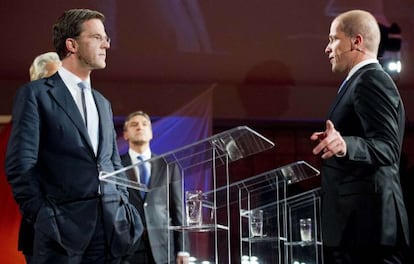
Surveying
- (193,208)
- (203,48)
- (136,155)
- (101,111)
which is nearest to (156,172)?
(193,208)

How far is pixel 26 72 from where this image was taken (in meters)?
4.52

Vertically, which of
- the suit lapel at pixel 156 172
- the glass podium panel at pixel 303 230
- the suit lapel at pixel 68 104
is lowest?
the glass podium panel at pixel 303 230

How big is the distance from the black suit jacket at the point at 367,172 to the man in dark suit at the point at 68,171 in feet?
2.28

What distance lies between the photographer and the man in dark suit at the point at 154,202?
2.49 meters

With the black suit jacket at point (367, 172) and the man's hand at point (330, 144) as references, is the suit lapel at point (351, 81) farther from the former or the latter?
the man's hand at point (330, 144)

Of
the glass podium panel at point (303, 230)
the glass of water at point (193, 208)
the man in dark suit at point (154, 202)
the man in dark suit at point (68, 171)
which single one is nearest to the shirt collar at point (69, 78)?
the man in dark suit at point (68, 171)

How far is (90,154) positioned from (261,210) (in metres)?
1.25

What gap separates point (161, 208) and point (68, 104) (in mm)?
897

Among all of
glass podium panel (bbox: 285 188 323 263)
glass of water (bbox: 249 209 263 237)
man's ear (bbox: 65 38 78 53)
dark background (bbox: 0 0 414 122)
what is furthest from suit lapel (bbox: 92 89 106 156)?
dark background (bbox: 0 0 414 122)

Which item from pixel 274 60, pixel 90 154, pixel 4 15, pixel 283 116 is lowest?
pixel 90 154

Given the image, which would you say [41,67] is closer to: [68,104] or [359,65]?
[68,104]

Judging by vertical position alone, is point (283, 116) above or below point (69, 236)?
above

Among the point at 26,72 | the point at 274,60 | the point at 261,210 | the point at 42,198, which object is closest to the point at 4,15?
the point at 26,72

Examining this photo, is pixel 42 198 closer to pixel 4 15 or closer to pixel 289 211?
pixel 289 211
